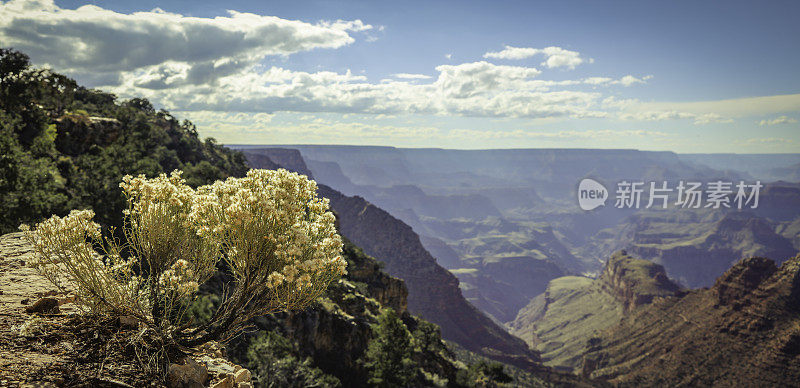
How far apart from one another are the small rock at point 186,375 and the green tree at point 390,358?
27319 mm

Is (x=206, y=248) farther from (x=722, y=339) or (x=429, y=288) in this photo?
(x=429, y=288)

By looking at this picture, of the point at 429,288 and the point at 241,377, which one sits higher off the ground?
the point at 241,377

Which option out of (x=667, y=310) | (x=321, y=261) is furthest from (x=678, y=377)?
(x=321, y=261)

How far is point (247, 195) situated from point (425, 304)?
6450 inches

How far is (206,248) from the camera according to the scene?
792 centimetres

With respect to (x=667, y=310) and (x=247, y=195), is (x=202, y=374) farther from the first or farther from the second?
(x=667, y=310)

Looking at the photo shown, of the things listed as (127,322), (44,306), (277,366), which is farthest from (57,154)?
(127,322)

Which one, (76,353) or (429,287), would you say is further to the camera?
(429,287)

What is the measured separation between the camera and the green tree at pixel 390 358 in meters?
32.1

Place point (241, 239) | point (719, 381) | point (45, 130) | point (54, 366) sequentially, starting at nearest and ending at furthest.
→ point (54, 366) → point (241, 239) → point (45, 130) → point (719, 381)

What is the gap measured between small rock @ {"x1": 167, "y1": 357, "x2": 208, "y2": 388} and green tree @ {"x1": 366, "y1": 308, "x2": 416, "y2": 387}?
27.3m

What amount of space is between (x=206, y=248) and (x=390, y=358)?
93.3 ft

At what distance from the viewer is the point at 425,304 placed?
16225cm

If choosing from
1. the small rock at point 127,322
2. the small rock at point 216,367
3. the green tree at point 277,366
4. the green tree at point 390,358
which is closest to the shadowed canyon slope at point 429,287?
the green tree at point 390,358
